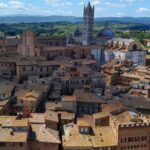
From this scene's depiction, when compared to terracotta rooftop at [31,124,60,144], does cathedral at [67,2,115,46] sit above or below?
above

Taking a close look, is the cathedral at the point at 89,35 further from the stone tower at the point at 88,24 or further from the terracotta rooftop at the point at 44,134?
the terracotta rooftop at the point at 44,134

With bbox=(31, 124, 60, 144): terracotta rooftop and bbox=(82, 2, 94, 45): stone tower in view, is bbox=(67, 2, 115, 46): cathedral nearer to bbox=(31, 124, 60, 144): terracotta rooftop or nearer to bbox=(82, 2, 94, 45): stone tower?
bbox=(82, 2, 94, 45): stone tower

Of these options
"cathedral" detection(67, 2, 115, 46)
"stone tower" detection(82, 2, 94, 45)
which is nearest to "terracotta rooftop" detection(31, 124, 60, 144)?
"cathedral" detection(67, 2, 115, 46)

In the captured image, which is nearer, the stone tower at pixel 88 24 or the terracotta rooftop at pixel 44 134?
the terracotta rooftop at pixel 44 134

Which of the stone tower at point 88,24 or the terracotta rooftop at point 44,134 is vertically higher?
the stone tower at point 88,24

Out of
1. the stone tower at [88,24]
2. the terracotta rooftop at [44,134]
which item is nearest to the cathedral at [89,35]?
the stone tower at [88,24]

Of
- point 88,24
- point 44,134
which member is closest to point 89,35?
point 88,24

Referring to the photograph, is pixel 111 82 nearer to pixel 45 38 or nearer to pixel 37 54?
pixel 37 54

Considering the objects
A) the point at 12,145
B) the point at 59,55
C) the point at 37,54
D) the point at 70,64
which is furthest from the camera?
the point at 59,55

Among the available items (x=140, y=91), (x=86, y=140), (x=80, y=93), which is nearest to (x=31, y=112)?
(x=80, y=93)

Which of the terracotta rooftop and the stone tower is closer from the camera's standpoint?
the terracotta rooftop

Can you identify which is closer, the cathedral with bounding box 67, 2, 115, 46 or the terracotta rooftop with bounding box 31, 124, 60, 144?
the terracotta rooftop with bounding box 31, 124, 60, 144
